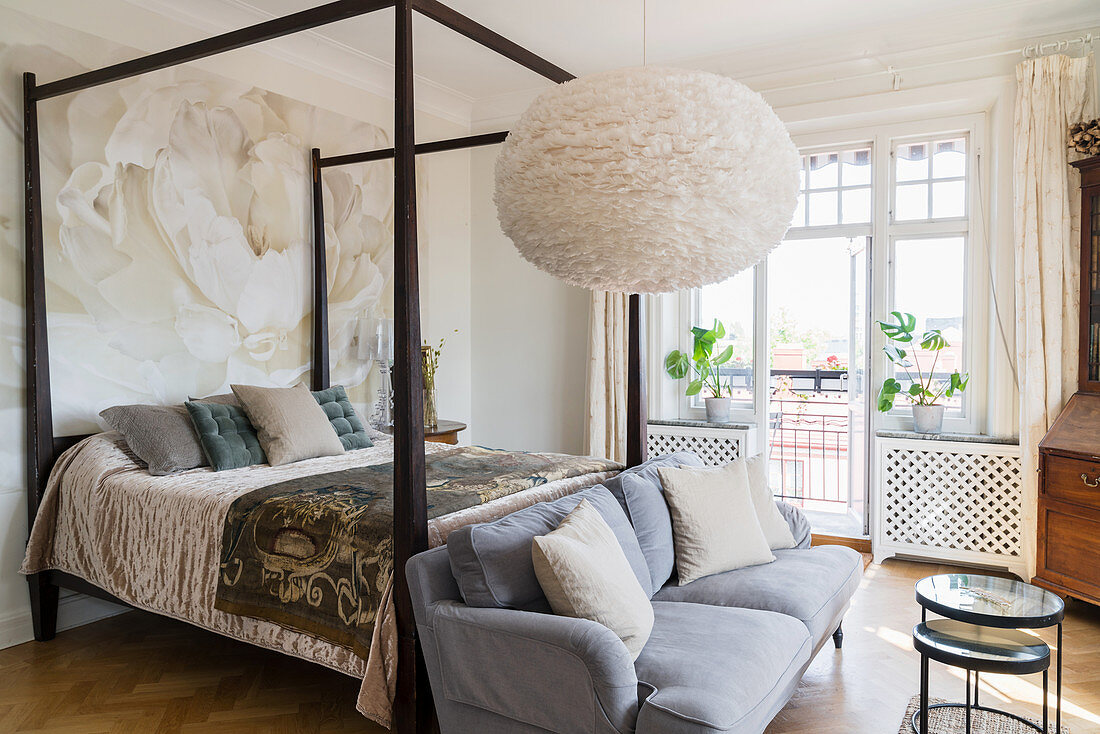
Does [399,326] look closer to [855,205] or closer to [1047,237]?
[1047,237]

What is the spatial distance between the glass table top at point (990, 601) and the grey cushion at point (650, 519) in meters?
0.81

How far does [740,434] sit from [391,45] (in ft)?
10.3

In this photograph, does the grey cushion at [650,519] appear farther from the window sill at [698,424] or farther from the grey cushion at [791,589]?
the window sill at [698,424]

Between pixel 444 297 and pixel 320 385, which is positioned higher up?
pixel 444 297

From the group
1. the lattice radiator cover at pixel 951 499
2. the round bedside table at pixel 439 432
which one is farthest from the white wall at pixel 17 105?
the lattice radiator cover at pixel 951 499

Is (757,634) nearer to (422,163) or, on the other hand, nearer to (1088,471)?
(1088,471)

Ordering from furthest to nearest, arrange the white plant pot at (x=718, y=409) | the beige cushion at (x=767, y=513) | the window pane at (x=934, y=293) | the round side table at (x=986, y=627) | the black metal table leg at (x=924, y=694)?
the white plant pot at (x=718, y=409) < the window pane at (x=934, y=293) < the beige cushion at (x=767, y=513) < the black metal table leg at (x=924, y=694) < the round side table at (x=986, y=627)

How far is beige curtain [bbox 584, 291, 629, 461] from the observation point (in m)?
A: 5.09

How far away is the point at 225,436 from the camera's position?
3.30 metres

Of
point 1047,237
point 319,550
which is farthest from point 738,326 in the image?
point 319,550

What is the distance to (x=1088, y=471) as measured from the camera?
3.39 meters

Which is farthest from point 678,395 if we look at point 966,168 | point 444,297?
point 966,168

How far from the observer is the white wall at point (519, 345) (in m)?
5.46

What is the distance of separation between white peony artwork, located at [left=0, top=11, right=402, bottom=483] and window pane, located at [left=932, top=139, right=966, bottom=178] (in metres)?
3.40
